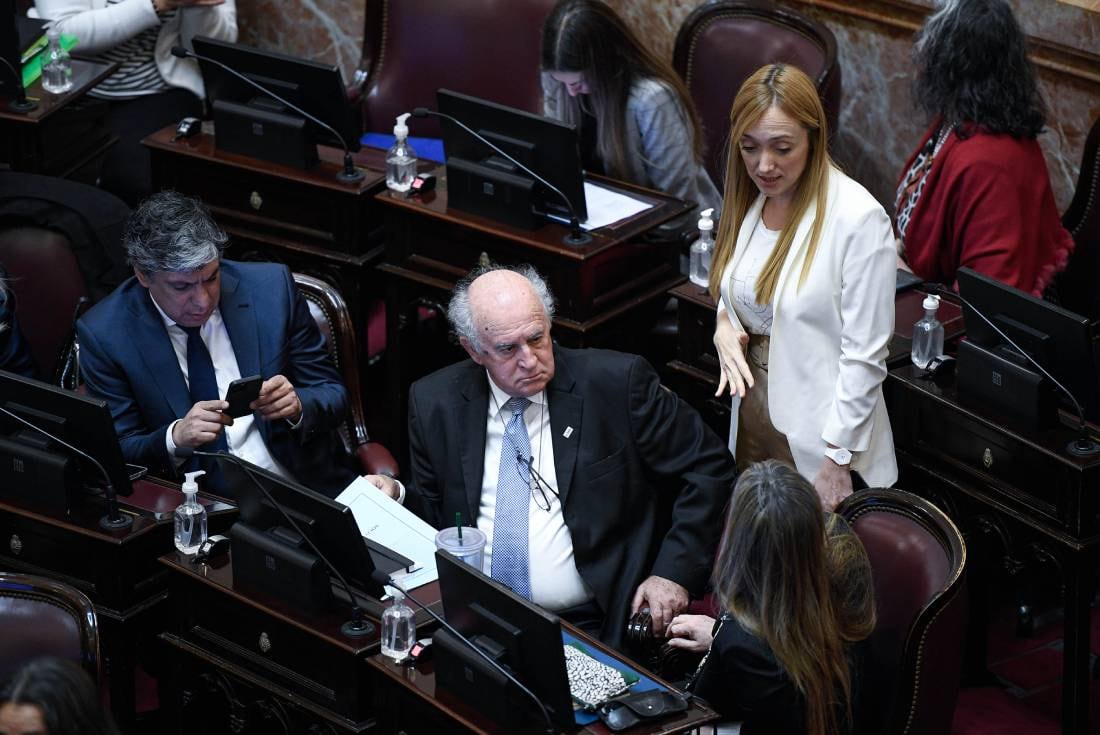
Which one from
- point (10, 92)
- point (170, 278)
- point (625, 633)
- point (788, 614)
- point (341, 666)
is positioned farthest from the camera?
point (10, 92)

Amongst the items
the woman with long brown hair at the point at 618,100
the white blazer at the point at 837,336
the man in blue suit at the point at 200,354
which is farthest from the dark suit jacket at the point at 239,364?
the woman with long brown hair at the point at 618,100

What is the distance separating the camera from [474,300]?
337cm

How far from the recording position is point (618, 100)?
4.57 metres

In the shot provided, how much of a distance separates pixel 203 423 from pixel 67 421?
316 millimetres

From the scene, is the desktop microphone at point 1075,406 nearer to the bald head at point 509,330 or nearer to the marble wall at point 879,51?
the bald head at point 509,330

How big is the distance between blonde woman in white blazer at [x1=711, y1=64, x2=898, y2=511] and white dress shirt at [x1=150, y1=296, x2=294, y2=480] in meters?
1.06

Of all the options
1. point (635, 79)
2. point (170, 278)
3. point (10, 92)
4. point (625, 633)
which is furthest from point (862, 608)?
point (10, 92)

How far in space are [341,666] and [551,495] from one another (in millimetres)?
612

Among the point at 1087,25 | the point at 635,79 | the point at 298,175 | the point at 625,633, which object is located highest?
the point at 1087,25

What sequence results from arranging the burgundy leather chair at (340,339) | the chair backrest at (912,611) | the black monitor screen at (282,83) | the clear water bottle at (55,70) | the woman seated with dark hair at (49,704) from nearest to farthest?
the woman seated with dark hair at (49,704)
the chair backrest at (912,611)
the burgundy leather chair at (340,339)
the black monitor screen at (282,83)
the clear water bottle at (55,70)

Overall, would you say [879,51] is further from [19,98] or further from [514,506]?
[19,98]

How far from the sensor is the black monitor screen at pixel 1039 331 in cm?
316

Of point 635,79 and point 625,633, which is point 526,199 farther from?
point 625,633

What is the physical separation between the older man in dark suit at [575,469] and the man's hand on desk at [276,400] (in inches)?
16.2
